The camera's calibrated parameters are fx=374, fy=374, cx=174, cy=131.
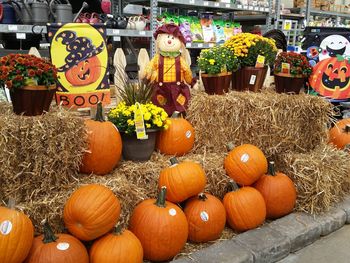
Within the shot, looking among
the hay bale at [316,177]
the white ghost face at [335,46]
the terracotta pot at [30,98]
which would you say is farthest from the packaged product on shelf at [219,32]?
the terracotta pot at [30,98]

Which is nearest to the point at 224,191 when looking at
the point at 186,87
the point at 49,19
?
the point at 186,87

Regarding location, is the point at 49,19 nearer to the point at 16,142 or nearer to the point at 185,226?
the point at 16,142

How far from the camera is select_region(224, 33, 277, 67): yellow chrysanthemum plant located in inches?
131

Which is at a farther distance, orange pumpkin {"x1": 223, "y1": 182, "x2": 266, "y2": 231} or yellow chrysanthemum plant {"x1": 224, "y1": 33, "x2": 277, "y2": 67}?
yellow chrysanthemum plant {"x1": 224, "y1": 33, "x2": 277, "y2": 67}

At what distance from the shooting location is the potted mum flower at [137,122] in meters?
2.62

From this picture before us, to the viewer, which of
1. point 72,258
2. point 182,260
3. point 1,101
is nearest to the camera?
point 72,258

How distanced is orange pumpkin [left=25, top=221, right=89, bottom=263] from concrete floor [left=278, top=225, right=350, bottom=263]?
1427 millimetres

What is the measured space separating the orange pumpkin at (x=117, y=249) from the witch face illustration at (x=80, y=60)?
1122 mm

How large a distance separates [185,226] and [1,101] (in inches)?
58.2

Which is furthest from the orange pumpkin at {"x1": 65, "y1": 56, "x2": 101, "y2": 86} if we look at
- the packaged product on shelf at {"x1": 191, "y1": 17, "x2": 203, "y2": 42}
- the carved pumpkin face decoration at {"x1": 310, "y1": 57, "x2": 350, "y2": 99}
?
the packaged product on shelf at {"x1": 191, "y1": 17, "x2": 203, "y2": 42}

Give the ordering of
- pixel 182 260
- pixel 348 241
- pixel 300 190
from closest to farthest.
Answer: pixel 182 260 → pixel 348 241 → pixel 300 190

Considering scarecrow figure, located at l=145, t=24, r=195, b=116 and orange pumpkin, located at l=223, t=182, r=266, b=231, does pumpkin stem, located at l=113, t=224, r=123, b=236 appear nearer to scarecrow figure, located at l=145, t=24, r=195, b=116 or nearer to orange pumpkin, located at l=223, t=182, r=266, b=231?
orange pumpkin, located at l=223, t=182, r=266, b=231

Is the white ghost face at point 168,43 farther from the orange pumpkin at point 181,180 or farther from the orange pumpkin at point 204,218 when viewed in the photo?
the orange pumpkin at point 204,218

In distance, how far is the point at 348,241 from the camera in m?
2.92
